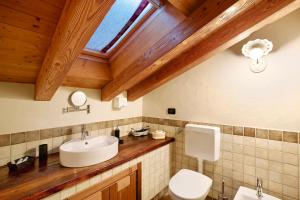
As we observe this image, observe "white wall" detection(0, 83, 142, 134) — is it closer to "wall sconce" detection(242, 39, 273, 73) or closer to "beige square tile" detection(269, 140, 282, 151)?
"wall sconce" detection(242, 39, 273, 73)

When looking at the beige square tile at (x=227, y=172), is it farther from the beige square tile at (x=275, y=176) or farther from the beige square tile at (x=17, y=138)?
the beige square tile at (x=17, y=138)

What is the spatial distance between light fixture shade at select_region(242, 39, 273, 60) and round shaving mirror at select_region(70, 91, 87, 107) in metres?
1.85

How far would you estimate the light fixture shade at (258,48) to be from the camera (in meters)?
1.55

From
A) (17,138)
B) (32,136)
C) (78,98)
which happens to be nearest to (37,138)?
(32,136)

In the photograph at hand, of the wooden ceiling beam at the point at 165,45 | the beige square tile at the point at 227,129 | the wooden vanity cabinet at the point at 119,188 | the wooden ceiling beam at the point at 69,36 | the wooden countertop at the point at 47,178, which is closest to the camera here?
the wooden ceiling beam at the point at 69,36

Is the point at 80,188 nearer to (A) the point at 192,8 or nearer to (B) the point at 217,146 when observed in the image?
(B) the point at 217,146

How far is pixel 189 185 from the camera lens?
5.41ft

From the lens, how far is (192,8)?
129 centimetres

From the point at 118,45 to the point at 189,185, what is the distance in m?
1.66

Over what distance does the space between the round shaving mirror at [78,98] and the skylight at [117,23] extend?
1.75 feet

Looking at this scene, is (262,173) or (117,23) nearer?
(117,23)

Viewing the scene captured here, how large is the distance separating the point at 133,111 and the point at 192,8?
1.70 meters

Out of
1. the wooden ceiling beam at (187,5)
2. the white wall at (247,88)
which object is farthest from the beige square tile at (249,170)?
the wooden ceiling beam at (187,5)

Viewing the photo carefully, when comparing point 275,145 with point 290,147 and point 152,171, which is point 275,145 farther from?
point 152,171
